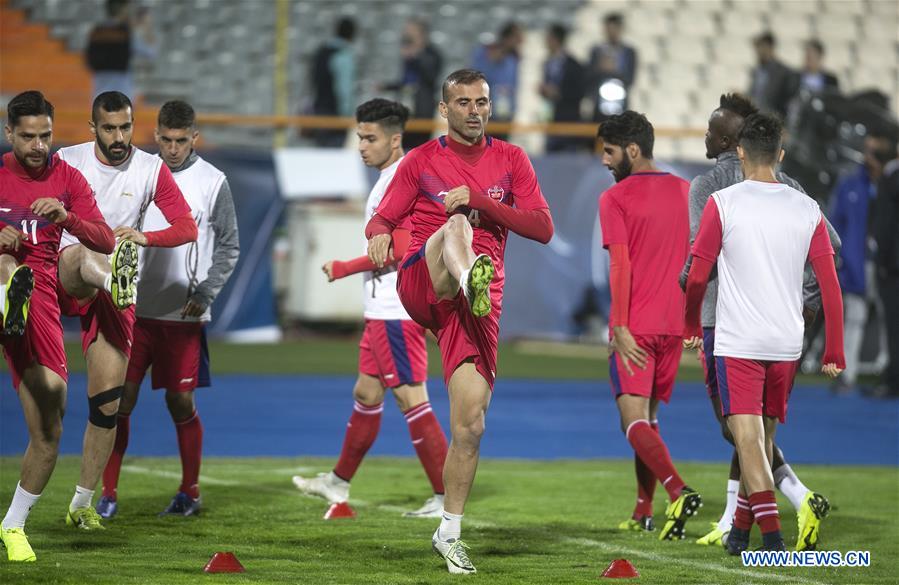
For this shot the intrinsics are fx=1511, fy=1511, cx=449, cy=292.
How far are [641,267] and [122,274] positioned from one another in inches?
110

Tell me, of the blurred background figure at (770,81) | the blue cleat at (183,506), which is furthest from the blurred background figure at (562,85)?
the blue cleat at (183,506)

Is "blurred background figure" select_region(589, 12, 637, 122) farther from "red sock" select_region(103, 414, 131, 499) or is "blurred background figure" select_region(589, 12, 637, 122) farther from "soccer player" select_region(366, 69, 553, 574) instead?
"soccer player" select_region(366, 69, 553, 574)

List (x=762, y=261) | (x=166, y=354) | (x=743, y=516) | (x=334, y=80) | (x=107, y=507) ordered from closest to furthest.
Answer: (x=762, y=261) → (x=743, y=516) → (x=107, y=507) → (x=166, y=354) → (x=334, y=80)

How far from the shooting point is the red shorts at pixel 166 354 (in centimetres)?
869

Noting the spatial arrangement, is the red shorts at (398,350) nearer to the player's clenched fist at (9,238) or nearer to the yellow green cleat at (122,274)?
the yellow green cleat at (122,274)

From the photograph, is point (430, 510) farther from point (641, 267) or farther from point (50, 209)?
point (50, 209)

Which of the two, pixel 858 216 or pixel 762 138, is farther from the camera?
pixel 858 216

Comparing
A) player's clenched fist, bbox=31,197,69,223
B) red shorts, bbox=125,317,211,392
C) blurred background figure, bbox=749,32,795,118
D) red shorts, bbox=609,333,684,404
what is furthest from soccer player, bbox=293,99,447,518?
blurred background figure, bbox=749,32,795,118

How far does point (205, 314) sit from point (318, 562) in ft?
6.94

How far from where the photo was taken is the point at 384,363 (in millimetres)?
8906

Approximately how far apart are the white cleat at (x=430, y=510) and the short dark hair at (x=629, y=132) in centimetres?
233

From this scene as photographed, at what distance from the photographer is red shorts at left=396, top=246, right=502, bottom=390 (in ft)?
23.3

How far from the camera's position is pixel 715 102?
25.8 metres

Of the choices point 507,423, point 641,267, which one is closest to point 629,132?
point 641,267
